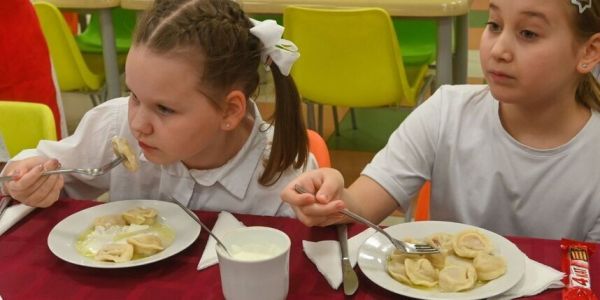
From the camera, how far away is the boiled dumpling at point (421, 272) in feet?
3.49

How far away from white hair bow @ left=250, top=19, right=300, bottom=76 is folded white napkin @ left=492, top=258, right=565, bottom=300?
1.87 ft

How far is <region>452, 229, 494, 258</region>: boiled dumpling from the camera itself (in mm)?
1126

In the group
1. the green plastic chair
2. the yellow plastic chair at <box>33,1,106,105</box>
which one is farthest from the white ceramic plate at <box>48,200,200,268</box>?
the green plastic chair

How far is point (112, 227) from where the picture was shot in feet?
4.16

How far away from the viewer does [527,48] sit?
1.26 metres

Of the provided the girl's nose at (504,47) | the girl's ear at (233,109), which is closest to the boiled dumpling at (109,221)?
the girl's ear at (233,109)

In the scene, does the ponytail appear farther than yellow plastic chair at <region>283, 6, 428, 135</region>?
No

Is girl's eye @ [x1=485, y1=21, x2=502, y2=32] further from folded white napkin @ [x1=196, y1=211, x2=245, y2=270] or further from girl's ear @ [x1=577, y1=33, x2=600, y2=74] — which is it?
folded white napkin @ [x1=196, y1=211, x2=245, y2=270]

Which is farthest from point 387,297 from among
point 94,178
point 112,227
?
point 94,178

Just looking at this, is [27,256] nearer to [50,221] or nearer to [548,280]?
[50,221]

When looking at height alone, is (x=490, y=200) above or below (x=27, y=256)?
below

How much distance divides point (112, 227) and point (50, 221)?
0.12 metres

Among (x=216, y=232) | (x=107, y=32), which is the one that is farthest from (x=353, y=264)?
(x=107, y=32)

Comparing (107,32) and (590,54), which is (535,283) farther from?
(107,32)
